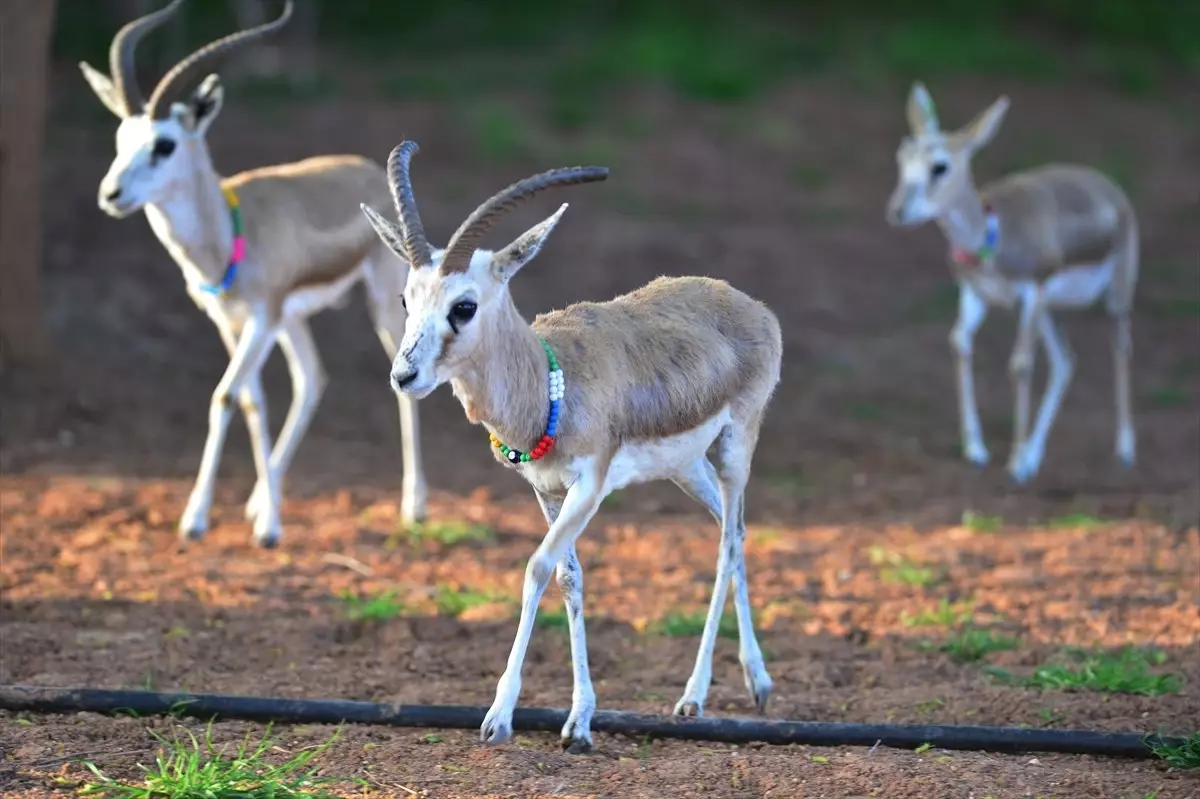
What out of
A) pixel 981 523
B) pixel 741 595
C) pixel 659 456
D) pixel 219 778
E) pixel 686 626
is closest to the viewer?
pixel 219 778

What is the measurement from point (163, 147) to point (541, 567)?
396 centimetres

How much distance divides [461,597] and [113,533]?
2.18 meters

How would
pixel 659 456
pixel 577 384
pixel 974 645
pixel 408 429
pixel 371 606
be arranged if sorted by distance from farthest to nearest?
pixel 408 429 < pixel 371 606 < pixel 974 645 < pixel 659 456 < pixel 577 384

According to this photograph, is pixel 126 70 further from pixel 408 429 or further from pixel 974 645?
pixel 974 645

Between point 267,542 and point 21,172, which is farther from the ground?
point 21,172

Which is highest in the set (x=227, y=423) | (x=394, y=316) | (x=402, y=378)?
(x=394, y=316)

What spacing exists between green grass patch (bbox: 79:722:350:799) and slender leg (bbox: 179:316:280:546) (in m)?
3.46

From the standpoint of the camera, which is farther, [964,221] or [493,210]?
[964,221]

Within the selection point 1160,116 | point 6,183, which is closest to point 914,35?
point 1160,116

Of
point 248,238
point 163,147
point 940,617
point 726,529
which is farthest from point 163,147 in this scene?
point 940,617

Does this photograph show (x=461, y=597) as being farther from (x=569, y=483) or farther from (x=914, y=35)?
(x=914, y=35)

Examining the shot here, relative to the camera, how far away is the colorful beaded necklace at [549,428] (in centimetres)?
537

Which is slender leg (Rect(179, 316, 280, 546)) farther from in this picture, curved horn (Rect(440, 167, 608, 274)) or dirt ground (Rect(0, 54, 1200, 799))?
curved horn (Rect(440, 167, 608, 274))

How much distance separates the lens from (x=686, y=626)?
7.21 metres
